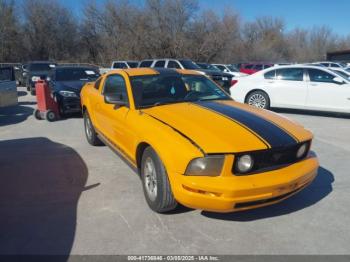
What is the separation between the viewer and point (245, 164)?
10.8ft

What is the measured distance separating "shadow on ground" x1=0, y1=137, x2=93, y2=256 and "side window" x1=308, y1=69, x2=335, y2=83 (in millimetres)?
6978

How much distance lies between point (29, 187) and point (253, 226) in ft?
9.90

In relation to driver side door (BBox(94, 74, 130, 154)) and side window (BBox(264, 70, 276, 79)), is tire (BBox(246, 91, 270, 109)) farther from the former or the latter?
driver side door (BBox(94, 74, 130, 154))

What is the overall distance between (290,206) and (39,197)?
3081mm

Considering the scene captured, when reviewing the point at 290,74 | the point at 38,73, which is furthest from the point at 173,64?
the point at 290,74

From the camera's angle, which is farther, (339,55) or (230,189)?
(339,55)

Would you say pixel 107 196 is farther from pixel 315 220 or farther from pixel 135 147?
pixel 315 220

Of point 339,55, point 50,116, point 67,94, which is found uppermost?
point 339,55

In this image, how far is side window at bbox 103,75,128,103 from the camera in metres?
4.69

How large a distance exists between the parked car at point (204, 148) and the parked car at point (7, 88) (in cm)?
598

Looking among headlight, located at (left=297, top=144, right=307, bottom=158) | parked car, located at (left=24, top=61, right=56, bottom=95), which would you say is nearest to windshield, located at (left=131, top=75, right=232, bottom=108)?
headlight, located at (left=297, top=144, right=307, bottom=158)

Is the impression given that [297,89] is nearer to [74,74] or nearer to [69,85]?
[69,85]

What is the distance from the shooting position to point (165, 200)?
3.60 m

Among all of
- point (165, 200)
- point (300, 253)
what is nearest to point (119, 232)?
point (165, 200)
